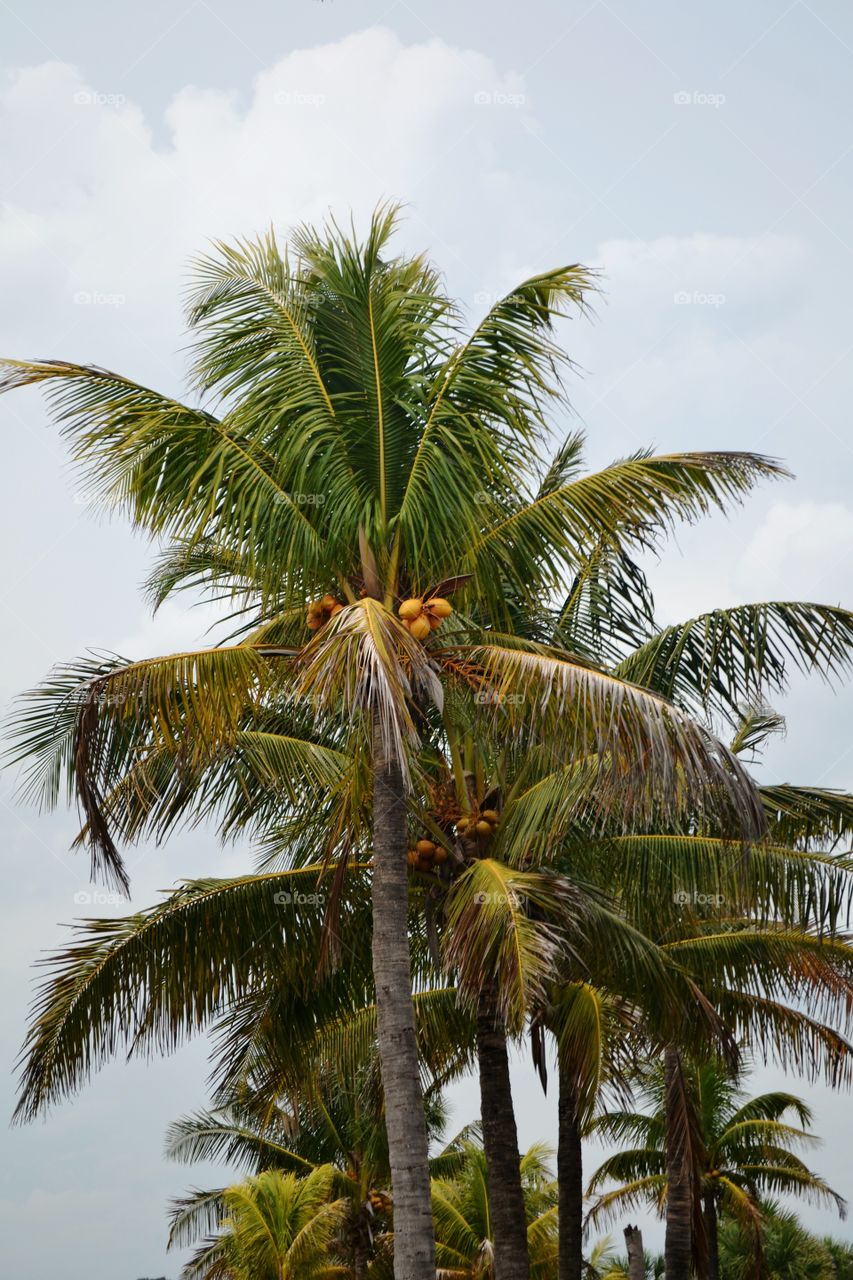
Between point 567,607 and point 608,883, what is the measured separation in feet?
9.71

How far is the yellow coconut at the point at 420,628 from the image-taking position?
965 centimetres

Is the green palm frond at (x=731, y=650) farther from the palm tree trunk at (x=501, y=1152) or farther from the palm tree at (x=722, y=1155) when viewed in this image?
the palm tree at (x=722, y=1155)

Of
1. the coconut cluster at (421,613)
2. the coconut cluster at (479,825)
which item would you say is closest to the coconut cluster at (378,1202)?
the coconut cluster at (479,825)

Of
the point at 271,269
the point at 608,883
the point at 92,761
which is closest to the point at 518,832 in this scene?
the point at 608,883

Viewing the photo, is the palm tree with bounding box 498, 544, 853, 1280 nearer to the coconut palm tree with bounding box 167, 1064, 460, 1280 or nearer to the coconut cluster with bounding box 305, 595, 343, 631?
the coconut cluster with bounding box 305, 595, 343, 631

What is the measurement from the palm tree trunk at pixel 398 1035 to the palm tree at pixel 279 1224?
492 inches

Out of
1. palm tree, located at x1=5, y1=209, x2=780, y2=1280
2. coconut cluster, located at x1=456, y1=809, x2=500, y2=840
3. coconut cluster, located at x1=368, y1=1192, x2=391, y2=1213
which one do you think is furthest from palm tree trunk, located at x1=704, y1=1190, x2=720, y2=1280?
palm tree, located at x1=5, y1=209, x2=780, y2=1280

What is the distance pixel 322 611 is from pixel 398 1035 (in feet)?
10.1

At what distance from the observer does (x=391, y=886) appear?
32.0 feet

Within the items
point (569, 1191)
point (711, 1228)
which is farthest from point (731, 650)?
point (711, 1228)

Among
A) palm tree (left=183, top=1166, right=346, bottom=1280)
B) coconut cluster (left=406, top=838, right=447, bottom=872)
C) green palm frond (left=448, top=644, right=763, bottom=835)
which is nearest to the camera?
green palm frond (left=448, top=644, right=763, bottom=835)

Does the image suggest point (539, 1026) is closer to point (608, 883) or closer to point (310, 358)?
point (608, 883)

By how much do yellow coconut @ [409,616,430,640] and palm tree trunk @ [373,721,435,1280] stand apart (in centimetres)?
72

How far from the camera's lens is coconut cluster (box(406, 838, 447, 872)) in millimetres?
12352
